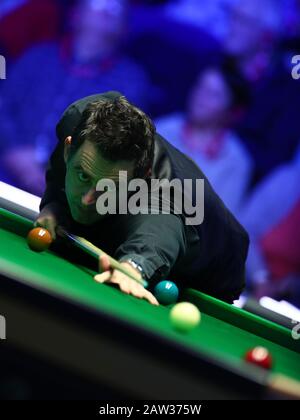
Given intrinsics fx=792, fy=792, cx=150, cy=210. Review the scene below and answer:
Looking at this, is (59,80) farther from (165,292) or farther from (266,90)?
(165,292)

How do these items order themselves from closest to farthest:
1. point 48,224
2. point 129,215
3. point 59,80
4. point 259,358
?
point 259,358 → point 129,215 → point 48,224 → point 59,80

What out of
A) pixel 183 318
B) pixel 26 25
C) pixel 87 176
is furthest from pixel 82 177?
pixel 26 25

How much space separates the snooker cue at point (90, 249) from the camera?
2783 millimetres

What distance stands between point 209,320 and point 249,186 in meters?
3.64

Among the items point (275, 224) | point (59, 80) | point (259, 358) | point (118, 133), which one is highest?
point (59, 80)

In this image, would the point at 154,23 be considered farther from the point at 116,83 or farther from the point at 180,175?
the point at 180,175

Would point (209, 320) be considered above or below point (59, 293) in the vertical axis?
above

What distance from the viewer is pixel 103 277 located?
9.00 feet

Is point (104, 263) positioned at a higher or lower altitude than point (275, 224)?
lower

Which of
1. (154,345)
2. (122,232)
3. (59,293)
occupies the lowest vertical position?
(154,345)

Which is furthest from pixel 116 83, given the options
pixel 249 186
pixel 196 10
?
pixel 249 186

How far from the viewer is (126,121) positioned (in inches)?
121

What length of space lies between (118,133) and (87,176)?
Answer: 209 mm

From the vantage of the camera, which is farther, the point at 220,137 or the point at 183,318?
the point at 220,137
